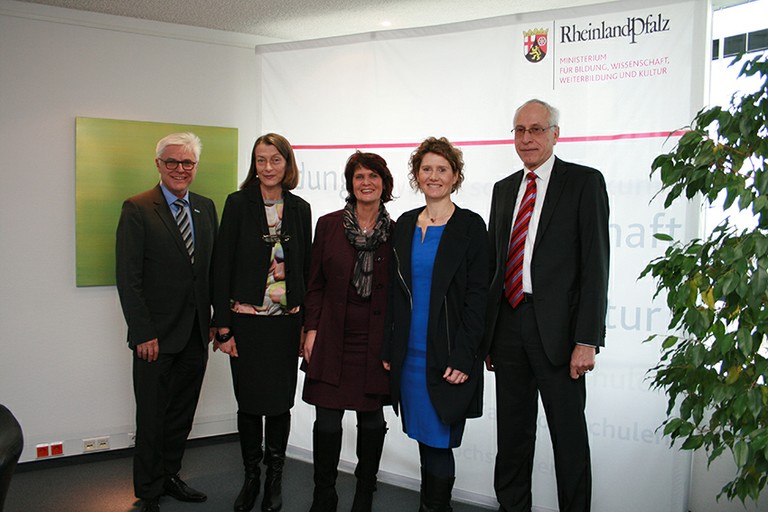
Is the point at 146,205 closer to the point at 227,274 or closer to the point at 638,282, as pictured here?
the point at 227,274

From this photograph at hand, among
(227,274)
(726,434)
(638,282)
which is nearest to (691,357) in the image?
(726,434)

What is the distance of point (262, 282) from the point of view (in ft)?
10.5

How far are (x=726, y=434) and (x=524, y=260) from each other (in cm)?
100

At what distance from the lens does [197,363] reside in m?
3.56

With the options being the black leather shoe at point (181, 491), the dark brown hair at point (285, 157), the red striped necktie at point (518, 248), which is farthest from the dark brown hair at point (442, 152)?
the black leather shoe at point (181, 491)

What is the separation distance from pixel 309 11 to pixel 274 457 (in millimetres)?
2554

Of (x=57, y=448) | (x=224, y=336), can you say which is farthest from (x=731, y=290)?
(x=57, y=448)

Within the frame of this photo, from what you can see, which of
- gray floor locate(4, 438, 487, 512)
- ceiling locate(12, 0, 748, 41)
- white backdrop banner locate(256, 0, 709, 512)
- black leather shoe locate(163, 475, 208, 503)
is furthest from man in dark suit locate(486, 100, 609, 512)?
black leather shoe locate(163, 475, 208, 503)

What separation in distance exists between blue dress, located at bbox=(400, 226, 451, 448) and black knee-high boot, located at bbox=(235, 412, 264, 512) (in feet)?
2.94

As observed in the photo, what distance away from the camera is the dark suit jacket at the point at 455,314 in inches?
108

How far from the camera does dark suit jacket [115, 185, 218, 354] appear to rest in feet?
10.8

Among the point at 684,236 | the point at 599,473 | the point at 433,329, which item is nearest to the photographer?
the point at 433,329

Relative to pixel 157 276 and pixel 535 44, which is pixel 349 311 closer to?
pixel 157 276

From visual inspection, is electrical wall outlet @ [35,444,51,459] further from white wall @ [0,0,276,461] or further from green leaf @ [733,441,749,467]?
green leaf @ [733,441,749,467]
